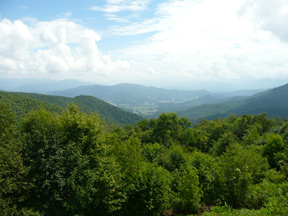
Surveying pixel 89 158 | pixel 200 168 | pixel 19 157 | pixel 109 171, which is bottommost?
pixel 200 168

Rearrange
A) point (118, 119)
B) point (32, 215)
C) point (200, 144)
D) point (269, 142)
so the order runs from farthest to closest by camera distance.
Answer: point (118, 119) → point (200, 144) → point (269, 142) → point (32, 215)

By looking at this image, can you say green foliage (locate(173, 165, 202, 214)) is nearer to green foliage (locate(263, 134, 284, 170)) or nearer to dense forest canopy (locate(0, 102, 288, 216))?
dense forest canopy (locate(0, 102, 288, 216))

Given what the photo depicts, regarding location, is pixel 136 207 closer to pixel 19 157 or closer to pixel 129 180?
pixel 129 180

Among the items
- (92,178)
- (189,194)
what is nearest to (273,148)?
(189,194)

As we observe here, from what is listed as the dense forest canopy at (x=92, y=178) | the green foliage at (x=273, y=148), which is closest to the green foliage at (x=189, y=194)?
the dense forest canopy at (x=92, y=178)

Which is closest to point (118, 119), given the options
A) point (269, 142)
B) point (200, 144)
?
point (200, 144)

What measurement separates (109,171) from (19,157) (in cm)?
754

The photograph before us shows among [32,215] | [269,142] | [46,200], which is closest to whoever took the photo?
[32,215]

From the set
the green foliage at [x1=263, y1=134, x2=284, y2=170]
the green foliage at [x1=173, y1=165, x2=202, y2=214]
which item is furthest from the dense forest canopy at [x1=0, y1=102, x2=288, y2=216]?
the green foliage at [x1=263, y1=134, x2=284, y2=170]

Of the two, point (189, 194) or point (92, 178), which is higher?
point (92, 178)

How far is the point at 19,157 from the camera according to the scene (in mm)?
12898

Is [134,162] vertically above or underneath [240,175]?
above

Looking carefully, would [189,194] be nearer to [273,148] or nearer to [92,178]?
[92,178]

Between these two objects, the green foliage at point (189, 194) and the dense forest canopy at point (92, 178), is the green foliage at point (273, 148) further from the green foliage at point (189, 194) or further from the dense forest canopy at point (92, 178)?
the green foliage at point (189, 194)
